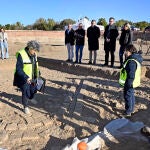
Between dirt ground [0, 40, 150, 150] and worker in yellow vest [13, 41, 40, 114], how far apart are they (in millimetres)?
617

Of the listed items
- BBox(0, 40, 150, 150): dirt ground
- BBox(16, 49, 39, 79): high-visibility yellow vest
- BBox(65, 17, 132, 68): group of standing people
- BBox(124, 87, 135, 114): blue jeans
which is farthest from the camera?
BBox(65, 17, 132, 68): group of standing people

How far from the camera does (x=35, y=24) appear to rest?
204 feet

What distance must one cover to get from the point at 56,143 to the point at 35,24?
5650 cm

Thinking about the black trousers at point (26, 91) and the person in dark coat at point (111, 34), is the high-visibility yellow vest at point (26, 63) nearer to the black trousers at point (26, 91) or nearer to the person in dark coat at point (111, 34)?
the black trousers at point (26, 91)

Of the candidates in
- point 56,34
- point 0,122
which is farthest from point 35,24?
point 0,122

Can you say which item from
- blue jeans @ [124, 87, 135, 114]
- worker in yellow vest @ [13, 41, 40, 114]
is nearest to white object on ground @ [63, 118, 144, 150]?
blue jeans @ [124, 87, 135, 114]

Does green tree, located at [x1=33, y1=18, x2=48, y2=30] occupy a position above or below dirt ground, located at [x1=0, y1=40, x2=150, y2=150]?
Result: above

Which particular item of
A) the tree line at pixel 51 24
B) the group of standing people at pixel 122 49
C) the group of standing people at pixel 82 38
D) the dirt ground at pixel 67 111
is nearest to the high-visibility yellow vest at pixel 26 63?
the dirt ground at pixel 67 111

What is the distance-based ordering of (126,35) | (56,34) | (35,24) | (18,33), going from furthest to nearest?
(35,24) < (56,34) < (18,33) < (126,35)

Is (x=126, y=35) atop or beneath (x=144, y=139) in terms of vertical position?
atop

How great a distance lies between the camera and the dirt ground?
704cm

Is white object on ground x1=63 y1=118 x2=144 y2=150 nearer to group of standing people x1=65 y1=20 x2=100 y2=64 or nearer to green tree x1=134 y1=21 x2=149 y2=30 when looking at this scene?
group of standing people x1=65 y1=20 x2=100 y2=64

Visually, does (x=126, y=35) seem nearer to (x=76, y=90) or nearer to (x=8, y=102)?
(x=76, y=90)

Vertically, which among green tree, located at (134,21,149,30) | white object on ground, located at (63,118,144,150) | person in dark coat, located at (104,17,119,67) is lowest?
white object on ground, located at (63,118,144,150)
